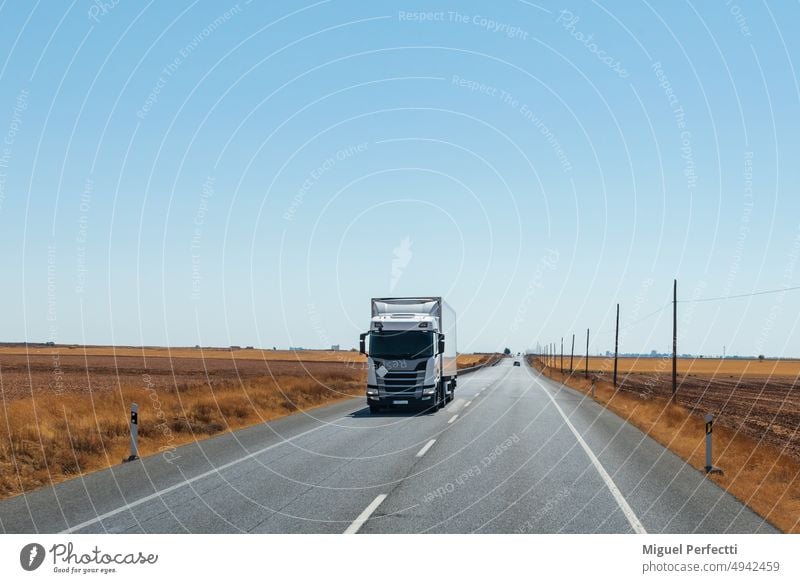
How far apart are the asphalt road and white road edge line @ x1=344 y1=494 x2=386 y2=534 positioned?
0.02m

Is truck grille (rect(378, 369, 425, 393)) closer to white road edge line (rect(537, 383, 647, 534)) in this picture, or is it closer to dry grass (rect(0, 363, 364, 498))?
dry grass (rect(0, 363, 364, 498))

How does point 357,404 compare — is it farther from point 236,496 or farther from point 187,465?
point 236,496

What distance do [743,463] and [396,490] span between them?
8083 millimetres

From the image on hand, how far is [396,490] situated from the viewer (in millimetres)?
10453

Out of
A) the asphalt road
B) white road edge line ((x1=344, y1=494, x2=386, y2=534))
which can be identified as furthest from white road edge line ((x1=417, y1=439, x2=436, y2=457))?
white road edge line ((x1=344, y1=494, x2=386, y2=534))

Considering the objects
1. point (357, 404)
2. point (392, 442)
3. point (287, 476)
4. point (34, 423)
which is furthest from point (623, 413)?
point (34, 423)

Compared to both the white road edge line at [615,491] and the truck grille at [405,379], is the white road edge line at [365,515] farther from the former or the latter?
the truck grille at [405,379]

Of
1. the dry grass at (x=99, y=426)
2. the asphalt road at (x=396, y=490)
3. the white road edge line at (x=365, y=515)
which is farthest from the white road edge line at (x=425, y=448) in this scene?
the dry grass at (x=99, y=426)

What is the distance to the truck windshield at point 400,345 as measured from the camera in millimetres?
25375

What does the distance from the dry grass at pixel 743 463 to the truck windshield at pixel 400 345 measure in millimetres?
7558

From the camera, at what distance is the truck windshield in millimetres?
25375

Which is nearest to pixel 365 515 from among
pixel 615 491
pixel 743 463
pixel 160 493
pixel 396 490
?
pixel 396 490

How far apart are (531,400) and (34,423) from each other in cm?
2263

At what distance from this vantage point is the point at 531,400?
33062 mm
